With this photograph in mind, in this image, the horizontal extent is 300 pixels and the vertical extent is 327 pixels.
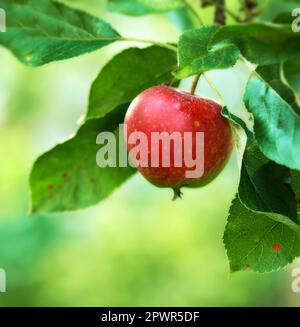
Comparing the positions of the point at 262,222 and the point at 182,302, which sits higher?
the point at 262,222

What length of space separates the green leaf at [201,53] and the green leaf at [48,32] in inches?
9.8

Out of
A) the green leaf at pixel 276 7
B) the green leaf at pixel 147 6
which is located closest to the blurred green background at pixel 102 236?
the green leaf at pixel 276 7

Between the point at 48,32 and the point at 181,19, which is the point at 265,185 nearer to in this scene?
the point at 48,32

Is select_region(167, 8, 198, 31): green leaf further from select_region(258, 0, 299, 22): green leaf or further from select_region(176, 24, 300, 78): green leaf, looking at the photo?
select_region(176, 24, 300, 78): green leaf

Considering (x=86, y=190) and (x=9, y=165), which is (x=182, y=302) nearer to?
(x=9, y=165)

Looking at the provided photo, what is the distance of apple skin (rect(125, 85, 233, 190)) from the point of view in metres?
1.16

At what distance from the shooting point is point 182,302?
479 centimetres

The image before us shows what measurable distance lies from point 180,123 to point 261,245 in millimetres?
259

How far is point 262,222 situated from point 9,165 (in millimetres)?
3882

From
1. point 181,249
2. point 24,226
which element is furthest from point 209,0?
point 181,249

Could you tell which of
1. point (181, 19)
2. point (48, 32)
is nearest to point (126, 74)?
point (48, 32)

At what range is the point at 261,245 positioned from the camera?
3.82 ft

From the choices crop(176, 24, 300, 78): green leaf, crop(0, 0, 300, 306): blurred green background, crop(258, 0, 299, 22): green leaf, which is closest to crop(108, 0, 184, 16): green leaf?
crop(258, 0, 299, 22): green leaf

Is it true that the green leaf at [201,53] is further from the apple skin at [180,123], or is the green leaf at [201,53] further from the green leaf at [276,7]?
the green leaf at [276,7]
